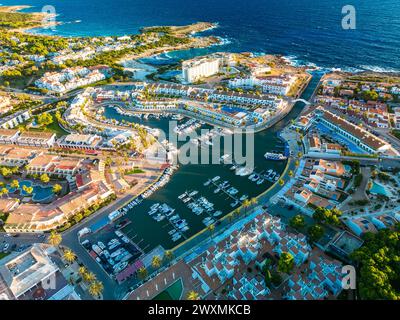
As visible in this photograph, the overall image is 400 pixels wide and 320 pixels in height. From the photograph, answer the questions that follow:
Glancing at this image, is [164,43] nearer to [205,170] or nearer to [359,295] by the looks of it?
[205,170]

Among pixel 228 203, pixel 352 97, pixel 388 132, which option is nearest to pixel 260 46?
pixel 352 97

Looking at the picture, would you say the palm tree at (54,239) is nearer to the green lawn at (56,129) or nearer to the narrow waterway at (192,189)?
the narrow waterway at (192,189)

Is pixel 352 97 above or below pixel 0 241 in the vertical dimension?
above

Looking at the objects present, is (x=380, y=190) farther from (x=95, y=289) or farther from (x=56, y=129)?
(x=56, y=129)

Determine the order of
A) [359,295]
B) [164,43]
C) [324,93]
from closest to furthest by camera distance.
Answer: [359,295] → [324,93] → [164,43]

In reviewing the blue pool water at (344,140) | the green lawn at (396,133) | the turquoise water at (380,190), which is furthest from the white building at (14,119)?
the green lawn at (396,133)

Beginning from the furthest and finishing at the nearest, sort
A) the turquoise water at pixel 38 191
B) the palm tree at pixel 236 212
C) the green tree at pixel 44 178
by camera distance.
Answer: the green tree at pixel 44 178, the turquoise water at pixel 38 191, the palm tree at pixel 236 212

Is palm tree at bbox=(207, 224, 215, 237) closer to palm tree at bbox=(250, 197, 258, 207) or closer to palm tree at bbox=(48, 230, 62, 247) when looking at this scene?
palm tree at bbox=(250, 197, 258, 207)
